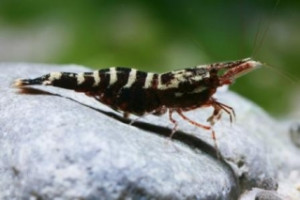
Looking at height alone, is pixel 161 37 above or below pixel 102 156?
below

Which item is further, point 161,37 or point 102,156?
point 161,37

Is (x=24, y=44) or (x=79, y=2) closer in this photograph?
(x=79, y=2)

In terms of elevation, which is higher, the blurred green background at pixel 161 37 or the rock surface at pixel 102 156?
the rock surface at pixel 102 156

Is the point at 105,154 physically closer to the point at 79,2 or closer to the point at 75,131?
the point at 75,131

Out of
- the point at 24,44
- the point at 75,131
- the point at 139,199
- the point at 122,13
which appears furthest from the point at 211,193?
the point at 24,44

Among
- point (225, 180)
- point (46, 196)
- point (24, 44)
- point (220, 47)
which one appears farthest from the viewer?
point (24, 44)

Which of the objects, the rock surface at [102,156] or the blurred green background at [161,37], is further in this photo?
the blurred green background at [161,37]
